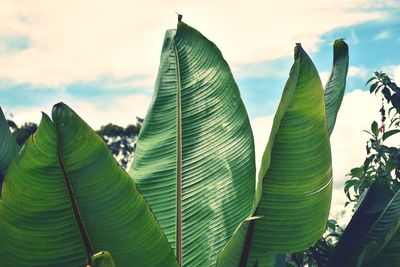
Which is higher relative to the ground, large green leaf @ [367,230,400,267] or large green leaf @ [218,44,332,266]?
large green leaf @ [218,44,332,266]

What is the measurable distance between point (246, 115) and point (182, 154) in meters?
0.22

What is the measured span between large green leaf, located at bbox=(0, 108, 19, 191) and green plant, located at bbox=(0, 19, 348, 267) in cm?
2

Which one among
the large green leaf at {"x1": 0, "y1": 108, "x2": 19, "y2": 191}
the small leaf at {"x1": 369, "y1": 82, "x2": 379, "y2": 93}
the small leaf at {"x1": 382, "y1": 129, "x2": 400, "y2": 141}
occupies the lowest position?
the small leaf at {"x1": 382, "y1": 129, "x2": 400, "y2": 141}

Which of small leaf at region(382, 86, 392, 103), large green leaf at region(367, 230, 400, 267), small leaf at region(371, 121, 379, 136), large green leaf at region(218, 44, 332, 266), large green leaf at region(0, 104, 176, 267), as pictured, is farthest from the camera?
small leaf at region(382, 86, 392, 103)

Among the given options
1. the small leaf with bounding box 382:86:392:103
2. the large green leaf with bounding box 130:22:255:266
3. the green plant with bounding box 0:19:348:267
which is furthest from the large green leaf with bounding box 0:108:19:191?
the small leaf with bounding box 382:86:392:103

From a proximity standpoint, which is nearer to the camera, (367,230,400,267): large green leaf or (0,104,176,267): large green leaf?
(0,104,176,267): large green leaf

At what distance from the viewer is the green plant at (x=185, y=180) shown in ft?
5.47

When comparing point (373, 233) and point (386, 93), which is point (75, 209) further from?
point (386, 93)

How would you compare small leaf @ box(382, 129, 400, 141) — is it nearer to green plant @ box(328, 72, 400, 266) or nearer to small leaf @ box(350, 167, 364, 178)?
small leaf @ box(350, 167, 364, 178)

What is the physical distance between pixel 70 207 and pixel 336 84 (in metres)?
0.94

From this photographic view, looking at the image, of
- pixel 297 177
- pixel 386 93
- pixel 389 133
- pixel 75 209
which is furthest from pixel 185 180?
pixel 386 93

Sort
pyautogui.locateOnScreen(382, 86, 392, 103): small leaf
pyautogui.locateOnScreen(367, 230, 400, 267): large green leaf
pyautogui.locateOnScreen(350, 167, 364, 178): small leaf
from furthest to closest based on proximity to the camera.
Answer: pyautogui.locateOnScreen(382, 86, 392, 103): small leaf → pyautogui.locateOnScreen(350, 167, 364, 178): small leaf → pyautogui.locateOnScreen(367, 230, 400, 267): large green leaf

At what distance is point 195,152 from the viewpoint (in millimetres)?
2307

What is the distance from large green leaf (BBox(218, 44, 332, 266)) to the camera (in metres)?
1.85
